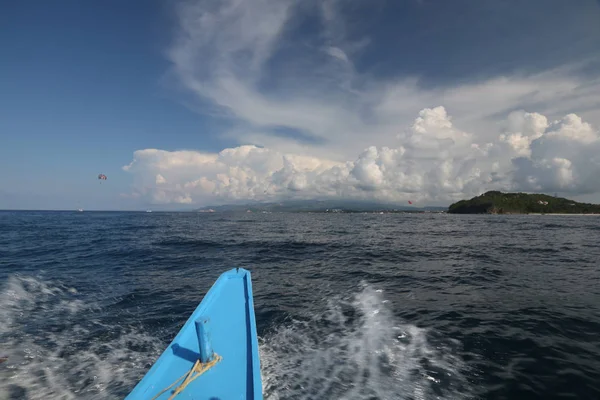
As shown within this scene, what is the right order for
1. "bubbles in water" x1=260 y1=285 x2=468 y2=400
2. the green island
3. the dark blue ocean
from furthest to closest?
the green island < the dark blue ocean < "bubbles in water" x1=260 y1=285 x2=468 y2=400

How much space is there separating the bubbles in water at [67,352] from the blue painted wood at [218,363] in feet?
7.37

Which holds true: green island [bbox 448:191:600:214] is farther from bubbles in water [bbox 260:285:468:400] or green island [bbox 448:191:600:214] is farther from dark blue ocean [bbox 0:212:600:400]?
bubbles in water [bbox 260:285:468:400]

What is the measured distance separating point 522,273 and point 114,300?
73.6 feet

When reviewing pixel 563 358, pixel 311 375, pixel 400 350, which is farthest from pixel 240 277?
pixel 563 358

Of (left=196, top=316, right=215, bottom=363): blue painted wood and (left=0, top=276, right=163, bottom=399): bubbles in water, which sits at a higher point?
(left=196, top=316, right=215, bottom=363): blue painted wood

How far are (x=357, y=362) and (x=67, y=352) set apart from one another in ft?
28.2

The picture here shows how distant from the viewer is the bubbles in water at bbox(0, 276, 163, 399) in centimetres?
626

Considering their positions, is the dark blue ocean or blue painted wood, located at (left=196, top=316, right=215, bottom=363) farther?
the dark blue ocean

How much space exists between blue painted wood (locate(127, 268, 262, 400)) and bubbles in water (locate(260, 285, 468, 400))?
131 centimetres

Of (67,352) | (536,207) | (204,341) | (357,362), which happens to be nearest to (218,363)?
(204,341)

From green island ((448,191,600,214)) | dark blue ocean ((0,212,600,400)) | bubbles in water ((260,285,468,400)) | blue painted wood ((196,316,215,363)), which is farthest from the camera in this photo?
green island ((448,191,600,214))

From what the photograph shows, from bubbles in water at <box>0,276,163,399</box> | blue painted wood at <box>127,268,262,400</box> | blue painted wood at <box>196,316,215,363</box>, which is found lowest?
bubbles in water at <box>0,276,163,399</box>

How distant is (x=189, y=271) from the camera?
17422 mm

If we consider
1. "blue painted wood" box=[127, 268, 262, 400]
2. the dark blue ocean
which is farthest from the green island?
"blue painted wood" box=[127, 268, 262, 400]
